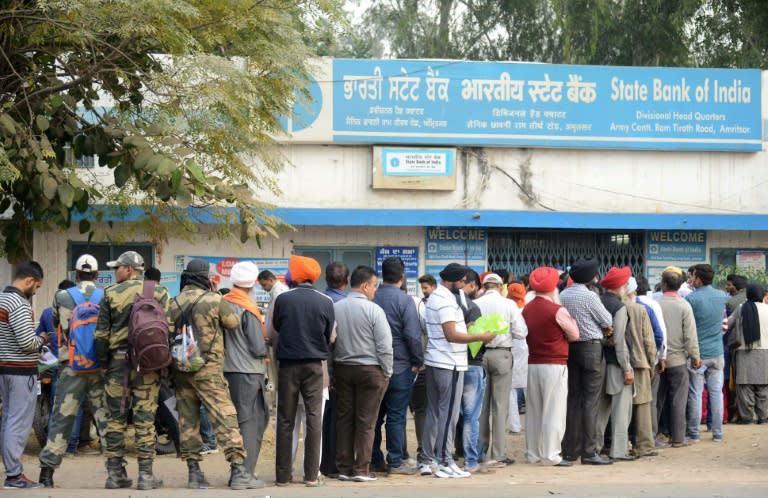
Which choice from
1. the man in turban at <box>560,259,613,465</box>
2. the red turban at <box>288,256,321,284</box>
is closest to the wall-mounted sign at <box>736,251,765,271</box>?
the man in turban at <box>560,259,613,465</box>

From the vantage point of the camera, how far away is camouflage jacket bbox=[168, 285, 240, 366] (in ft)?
27.9

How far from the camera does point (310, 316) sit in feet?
29.0

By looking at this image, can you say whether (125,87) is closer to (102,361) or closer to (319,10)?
(319,10)

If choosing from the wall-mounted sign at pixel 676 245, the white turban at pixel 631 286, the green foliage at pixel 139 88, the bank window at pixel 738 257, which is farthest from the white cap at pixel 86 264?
the bank window at pixel 738 257

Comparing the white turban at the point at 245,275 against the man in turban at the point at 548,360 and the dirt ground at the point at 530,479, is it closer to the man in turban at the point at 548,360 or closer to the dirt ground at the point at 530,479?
the dirt ground at the point at 530,479

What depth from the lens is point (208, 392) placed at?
8492mm

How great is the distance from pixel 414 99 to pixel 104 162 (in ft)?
25.6

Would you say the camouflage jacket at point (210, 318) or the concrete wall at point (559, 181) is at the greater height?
the concrete wall at point (559, 181)

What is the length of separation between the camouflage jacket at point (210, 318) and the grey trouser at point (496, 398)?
8.74ft

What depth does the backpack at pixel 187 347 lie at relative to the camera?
27.5 feet

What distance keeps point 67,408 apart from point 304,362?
1.93 meters

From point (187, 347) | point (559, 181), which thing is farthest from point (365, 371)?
point (559, 181)

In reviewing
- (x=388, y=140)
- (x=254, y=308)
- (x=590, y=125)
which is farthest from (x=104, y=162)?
(x=590, y=125)

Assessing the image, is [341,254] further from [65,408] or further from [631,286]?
[65,408]
